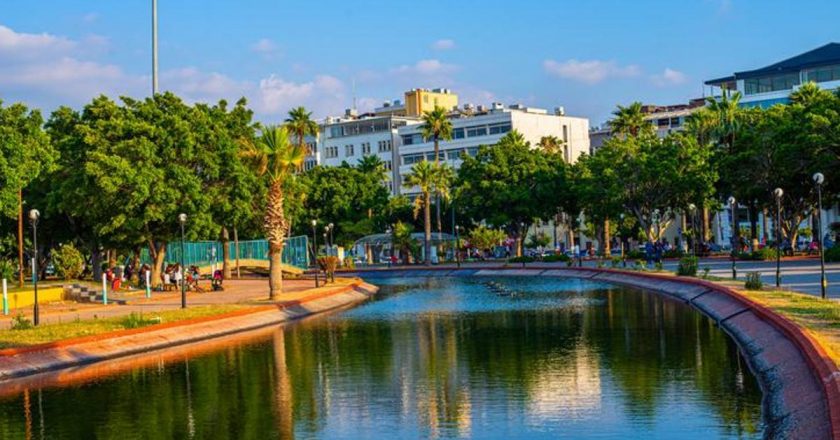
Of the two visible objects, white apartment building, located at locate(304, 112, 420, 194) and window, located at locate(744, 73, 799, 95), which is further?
white apartment building, located at locate(304, 112, 420, 194)

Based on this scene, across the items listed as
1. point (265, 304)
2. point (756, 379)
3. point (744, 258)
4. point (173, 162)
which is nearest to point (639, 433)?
point (756, 379)

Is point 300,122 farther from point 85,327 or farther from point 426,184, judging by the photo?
point 85,327

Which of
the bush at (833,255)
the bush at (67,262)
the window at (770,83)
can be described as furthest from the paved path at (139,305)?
the window at (770,83)

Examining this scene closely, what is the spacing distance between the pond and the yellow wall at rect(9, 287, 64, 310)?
1664cm

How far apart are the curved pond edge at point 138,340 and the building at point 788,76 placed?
296 feet

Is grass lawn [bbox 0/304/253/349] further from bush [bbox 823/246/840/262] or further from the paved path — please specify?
bush [bbox 823/246/840/262]

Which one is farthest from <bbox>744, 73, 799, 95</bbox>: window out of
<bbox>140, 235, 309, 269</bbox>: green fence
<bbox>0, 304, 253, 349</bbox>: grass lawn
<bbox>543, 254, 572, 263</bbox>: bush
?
<bbox>0, 304, 253, 349</bbox>: grass lawn

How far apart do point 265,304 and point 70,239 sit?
3233 centimetres

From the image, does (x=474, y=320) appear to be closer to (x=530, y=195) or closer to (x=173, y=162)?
(x=173, y=162)

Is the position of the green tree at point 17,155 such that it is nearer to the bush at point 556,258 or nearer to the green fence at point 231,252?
the green fence at point 231,252

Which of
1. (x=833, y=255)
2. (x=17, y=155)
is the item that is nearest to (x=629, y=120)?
(x=833, y=255)

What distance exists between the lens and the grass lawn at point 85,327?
109 feet

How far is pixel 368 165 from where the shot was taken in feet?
412

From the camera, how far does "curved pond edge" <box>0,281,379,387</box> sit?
29.7 meters
